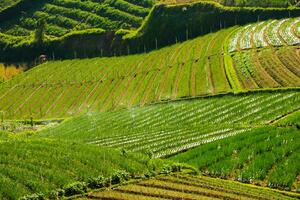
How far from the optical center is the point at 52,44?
125562mm

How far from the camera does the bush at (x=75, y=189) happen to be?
890 inches

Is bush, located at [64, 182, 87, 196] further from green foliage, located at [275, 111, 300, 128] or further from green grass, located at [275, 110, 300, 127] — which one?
green grass, located at [275, 110, 300, 127]

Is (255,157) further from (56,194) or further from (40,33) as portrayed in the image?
(40,33)

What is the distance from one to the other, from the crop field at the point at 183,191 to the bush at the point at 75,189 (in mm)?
442

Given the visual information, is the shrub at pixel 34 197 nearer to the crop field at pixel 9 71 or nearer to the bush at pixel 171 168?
the bush at pixel 171 168

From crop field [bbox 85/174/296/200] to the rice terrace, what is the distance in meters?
0.09

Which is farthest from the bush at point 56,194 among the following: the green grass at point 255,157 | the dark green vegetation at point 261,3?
the dark green vegetation at point 261,3

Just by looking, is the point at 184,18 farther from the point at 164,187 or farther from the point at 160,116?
the point at 164,187

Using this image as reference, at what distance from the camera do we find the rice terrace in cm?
2455

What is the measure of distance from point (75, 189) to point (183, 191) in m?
4.96

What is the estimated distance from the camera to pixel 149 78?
83.2m

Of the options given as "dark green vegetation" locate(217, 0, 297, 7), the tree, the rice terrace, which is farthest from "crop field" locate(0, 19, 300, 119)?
the tree

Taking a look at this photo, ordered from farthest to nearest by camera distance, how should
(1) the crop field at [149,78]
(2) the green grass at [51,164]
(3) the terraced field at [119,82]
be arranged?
(3) the terraced field at [119,82] → (1) the crop field at [149,78] → (2) the green grass at [51,164]

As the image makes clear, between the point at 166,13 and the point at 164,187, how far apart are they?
93.7 m
